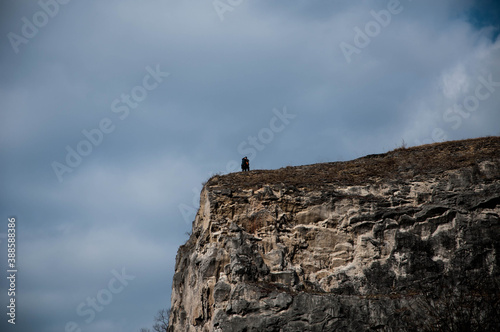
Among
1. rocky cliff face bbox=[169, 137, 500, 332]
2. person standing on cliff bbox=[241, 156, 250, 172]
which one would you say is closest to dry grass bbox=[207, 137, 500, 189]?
rocky cliff face bbox=[169, 137, 500, 332]

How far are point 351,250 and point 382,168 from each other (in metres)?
6.40

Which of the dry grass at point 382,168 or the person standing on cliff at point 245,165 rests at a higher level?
the person standing on cliff at point 245,165

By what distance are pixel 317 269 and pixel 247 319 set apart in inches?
202

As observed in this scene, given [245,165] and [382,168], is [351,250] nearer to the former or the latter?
[382,168]

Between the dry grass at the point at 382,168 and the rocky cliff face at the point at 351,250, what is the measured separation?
0.09 metres

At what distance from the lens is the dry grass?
29.9 m

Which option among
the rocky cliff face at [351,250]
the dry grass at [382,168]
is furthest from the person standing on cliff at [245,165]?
the rocky cliff face at [351,250]

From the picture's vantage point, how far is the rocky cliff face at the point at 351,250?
2303 centimetres

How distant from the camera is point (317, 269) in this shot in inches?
1064

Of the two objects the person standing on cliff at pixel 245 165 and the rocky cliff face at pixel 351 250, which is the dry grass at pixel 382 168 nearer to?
the rocky cliff face at pixel 351 250

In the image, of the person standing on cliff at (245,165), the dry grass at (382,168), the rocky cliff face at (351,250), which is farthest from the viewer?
the person standing on cliff at (245,165)

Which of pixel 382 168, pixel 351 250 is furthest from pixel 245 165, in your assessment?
pixel 351 250

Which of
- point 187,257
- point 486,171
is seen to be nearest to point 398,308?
point 486,171

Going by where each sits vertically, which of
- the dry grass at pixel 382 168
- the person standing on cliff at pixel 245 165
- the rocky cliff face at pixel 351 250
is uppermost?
the person standing on cliff at pixel 245 165
